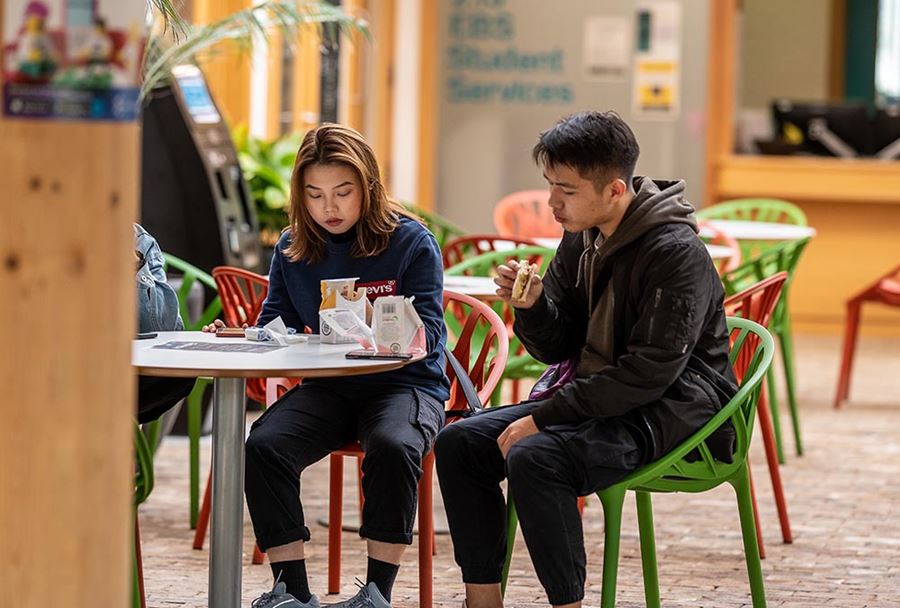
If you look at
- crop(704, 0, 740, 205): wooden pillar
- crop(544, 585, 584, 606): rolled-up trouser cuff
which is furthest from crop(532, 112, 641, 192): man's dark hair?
crop(704, 0, 740, 205): wooden pillar

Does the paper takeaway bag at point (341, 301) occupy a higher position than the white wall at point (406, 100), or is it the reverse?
the white wall at point (406, 100)

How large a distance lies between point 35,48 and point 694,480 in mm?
1726

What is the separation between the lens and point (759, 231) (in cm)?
667

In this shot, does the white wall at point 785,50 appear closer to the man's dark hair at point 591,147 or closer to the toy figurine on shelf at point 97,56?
the man's dark hair at point 591,147

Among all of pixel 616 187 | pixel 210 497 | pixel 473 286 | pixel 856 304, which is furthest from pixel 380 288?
pixel 856 304

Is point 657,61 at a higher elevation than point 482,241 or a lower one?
higher

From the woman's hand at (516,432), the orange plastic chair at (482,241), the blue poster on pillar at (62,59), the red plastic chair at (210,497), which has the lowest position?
the red plastic chair at (210,497)

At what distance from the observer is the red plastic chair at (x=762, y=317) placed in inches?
155

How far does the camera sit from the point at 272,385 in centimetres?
382

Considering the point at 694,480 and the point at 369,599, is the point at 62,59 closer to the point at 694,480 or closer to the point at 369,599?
the point at 369,599

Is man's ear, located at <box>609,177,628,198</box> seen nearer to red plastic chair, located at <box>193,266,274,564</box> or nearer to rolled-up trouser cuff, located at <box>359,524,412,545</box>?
rolled-up trouser cuff, located at <box>359,524,412,545</box>

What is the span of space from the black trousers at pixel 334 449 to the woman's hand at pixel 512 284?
349 mm

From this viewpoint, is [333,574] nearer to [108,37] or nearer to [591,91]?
[108,37]

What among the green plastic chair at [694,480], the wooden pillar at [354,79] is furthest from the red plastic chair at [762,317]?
the wooden pillar at [354,79]
